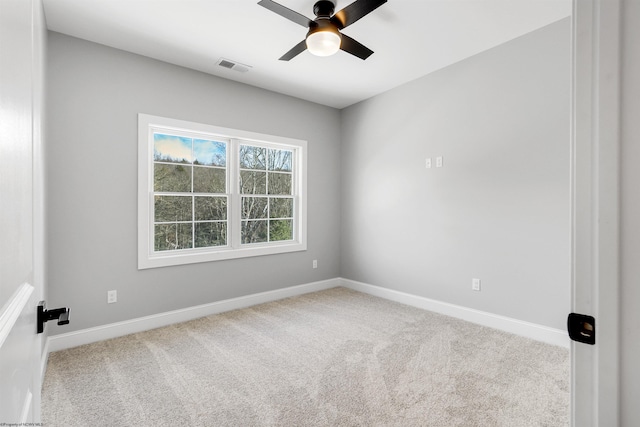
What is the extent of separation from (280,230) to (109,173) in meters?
2.17

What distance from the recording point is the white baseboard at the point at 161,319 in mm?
2764

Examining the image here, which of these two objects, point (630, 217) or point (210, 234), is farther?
point (210, 234)

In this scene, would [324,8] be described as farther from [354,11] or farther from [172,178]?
[172,178]

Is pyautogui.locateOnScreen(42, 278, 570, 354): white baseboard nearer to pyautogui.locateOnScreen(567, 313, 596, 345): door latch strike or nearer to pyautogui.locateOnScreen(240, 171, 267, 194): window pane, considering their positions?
pyautogui.locateOnScreen(240, 171, 267, 194): window pane

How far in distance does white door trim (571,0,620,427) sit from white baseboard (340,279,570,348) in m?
2.58

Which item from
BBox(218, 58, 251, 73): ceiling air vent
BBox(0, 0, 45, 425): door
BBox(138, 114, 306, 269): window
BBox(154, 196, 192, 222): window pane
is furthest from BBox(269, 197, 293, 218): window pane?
BBox(0, 0, 45, 425): door

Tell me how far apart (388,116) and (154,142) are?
291cm

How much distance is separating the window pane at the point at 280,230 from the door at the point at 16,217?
3579mm

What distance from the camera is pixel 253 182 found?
166 inches

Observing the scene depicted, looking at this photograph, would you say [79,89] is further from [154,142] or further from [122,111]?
[154,142]

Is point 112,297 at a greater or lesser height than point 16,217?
lesser

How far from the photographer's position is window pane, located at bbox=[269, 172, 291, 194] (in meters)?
4.38

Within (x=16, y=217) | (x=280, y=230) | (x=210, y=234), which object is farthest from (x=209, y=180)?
(x=16, y=217)

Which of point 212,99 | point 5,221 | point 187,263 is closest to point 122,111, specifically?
point 212,99
